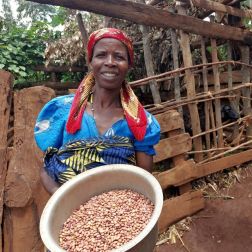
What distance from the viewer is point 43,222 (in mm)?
1188

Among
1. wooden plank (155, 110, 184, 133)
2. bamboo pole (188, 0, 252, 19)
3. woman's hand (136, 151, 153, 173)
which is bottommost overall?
wooden plank (155, 110, 184, 133)

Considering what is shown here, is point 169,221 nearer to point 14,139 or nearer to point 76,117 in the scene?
point 14,139

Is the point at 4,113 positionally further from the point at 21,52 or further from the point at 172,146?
the point at 21,52

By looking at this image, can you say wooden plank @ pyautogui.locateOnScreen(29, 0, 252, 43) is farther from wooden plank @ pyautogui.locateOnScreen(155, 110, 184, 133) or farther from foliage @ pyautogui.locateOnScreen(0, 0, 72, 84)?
foliage @ pyautogui.locateOnScreen(0, 0, 72, 84)

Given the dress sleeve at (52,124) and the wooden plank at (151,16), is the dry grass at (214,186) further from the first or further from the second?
the dress sleeve at (52,124)

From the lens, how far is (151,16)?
311 cm

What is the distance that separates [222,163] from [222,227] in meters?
0.97

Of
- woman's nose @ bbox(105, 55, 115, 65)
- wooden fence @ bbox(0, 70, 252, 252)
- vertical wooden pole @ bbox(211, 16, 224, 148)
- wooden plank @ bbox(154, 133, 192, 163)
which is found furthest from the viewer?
vertical wooden pole @ bbox(211, 16, 224, 148)

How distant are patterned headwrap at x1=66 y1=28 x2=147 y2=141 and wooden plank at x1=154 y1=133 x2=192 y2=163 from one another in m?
1.63

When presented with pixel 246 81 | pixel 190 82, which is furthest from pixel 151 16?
pixel 246 81

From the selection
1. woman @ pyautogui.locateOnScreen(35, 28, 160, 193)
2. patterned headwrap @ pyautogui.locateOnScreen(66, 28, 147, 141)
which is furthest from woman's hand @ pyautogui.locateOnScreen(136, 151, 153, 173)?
patterned headwrap @ pyautogui.locateOnScreen(66, 28, 147, 141)

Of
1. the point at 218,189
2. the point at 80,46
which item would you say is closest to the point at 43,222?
the point at 218,189

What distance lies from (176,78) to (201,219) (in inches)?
63.0

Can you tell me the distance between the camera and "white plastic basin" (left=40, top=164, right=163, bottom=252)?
119 centimetres
